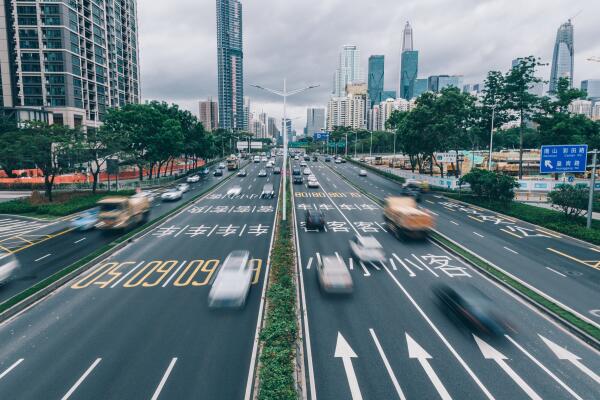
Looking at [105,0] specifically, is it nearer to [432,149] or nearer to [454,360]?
[432,149]

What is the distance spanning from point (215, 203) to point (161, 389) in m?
39.4

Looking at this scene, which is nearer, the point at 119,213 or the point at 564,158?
the point at 119,213

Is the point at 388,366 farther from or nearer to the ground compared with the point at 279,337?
nearer to the ground

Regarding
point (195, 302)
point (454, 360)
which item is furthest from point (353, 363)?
point (195, 302)

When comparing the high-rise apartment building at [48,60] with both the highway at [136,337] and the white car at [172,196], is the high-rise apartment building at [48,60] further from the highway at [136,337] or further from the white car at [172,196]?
the highway at [136,337]

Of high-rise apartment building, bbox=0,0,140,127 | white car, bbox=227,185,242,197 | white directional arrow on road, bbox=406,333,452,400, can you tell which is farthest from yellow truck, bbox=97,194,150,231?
high-rise apartment building, bbox=0,0,140,127

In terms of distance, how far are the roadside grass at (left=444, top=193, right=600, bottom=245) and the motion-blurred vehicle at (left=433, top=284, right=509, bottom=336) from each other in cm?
2092

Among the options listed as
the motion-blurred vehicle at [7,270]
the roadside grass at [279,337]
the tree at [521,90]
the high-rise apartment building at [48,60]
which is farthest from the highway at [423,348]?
the high-rise apartment building at [48,60]

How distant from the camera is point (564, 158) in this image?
3716 cm

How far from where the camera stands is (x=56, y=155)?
45.5 metres

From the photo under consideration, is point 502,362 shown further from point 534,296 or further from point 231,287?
point 231,287

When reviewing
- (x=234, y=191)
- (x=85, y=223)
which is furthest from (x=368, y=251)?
(x=234, y=191)

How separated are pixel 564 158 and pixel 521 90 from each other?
23.8m

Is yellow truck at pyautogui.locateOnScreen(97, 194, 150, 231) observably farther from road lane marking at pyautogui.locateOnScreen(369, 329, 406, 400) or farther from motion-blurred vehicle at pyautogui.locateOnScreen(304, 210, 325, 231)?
road lane marking at pyautogui.locateOnScreen(369, 329, 406, 400)
